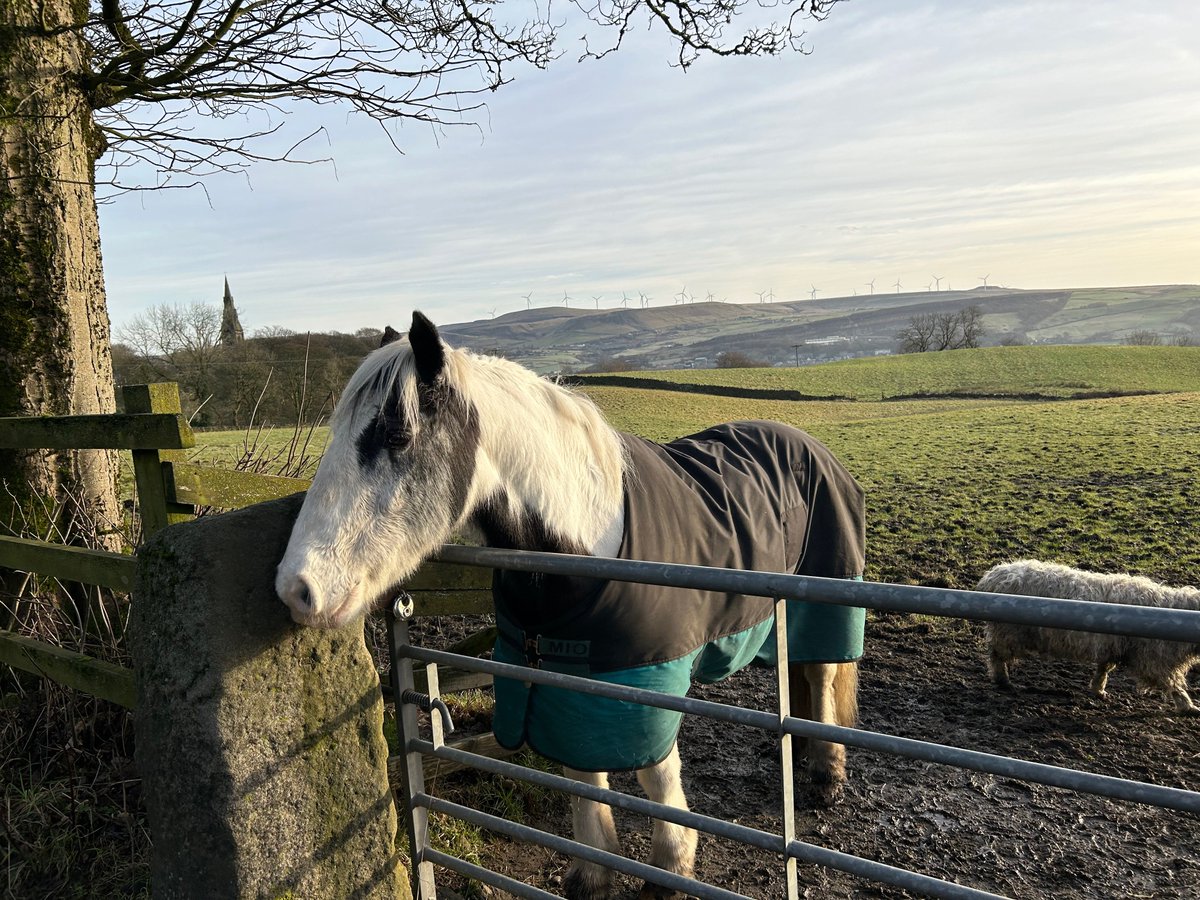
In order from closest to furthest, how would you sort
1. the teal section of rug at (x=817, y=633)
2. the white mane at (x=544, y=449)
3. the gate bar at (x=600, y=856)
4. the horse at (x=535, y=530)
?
the gate bar at (x=600, y=856) < the horse at (x=535, y=530) < the white mane at (x=544, y=449) < the teal section of rug at (x=817, y=633)

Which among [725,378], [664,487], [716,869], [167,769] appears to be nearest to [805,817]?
[716,869]

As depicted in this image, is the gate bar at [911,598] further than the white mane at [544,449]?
No

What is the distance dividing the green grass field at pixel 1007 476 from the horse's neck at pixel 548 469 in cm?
499

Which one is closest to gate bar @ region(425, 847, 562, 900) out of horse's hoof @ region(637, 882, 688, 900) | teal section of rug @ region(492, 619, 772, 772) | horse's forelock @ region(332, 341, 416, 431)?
teal section of rug @ region(492, 619, 772, 772)

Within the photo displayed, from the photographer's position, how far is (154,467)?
3.50 metres

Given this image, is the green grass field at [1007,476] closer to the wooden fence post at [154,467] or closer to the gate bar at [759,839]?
the wooden fence post at [154,467]

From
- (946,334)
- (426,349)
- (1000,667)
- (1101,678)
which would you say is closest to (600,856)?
(426,349)

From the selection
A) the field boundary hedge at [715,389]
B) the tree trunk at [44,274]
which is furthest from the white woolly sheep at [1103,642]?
the field boundary hedge at [715,389]

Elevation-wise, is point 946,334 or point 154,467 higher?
point 154,467

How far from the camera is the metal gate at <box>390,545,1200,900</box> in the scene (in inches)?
56.8

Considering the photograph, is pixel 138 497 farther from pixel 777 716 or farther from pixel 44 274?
pixel 777 716

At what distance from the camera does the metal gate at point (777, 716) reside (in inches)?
56.8

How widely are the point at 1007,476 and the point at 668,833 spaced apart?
12.7 m

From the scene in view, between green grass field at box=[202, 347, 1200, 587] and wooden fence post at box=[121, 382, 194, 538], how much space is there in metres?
3.67
